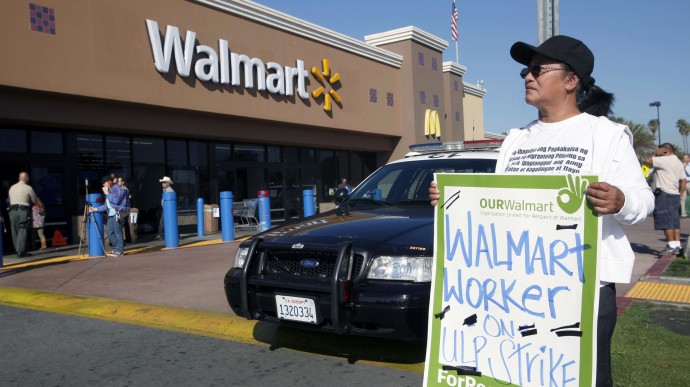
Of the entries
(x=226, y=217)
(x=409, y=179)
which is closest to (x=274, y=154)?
(x=226, y=217)

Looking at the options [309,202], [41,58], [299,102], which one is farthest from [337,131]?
[41,58]

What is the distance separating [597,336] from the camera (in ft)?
7.73

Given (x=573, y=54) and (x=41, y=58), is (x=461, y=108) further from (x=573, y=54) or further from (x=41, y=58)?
(x=573, y=54)

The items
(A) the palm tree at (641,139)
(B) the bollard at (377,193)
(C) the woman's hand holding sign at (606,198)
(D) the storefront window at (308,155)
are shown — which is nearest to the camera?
(C) the woman's hand holding sign at (606,198)

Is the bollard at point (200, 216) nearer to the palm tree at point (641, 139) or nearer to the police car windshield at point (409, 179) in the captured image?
the police car windshield at point (409, 179)

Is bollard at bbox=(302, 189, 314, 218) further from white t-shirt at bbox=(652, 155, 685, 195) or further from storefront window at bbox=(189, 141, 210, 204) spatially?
white t-shirt at bbox=(652, 155, 685, 195)

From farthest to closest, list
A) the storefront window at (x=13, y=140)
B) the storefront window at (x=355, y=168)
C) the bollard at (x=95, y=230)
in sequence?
the storefront window at (x=355, y=168) → the storefront window at (x=13, y=140) → the bollard at (x=95, y=230)

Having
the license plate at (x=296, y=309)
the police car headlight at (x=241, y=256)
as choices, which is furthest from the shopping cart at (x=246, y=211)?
the license plate at (x=296, y=309)

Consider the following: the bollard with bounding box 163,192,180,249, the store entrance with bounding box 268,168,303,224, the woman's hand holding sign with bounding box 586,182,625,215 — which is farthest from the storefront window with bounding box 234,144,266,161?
the woman's hand holding sign with bounding box 586,182,625,215

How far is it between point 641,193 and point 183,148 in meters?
16.4

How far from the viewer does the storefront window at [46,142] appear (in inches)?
543

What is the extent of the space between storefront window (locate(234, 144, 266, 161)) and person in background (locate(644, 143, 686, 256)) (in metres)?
13.2

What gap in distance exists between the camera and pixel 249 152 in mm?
19625

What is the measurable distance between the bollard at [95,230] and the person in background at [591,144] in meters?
10.2
